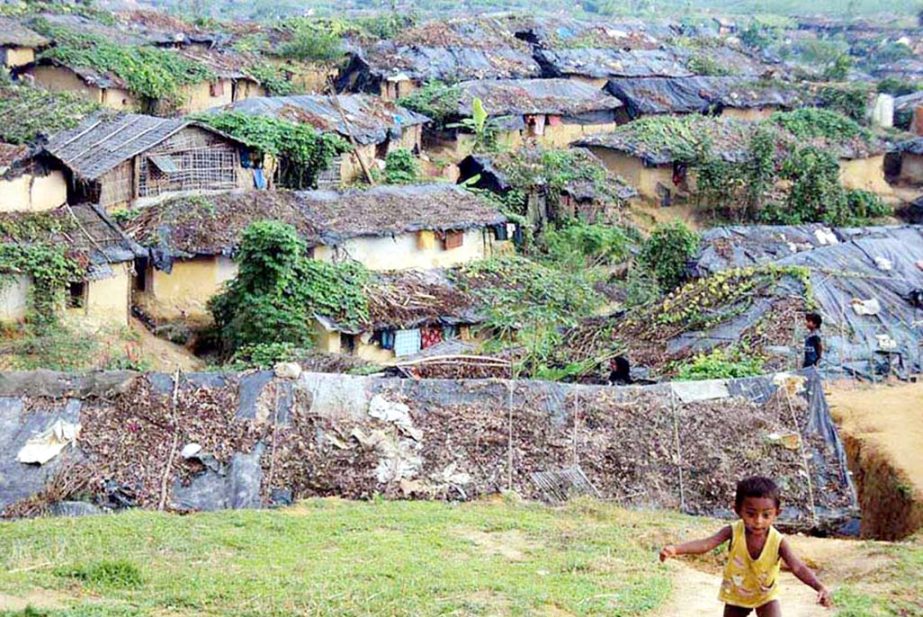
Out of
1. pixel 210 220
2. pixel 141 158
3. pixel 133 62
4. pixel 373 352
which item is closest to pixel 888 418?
pixel 373 352

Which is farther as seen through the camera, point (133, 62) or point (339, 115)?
point (133, 62)

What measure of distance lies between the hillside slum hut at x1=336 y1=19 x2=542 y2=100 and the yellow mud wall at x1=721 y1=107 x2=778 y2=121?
7282 millimetres

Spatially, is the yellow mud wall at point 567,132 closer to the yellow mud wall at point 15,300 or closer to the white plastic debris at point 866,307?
the white plastic debris at point 866,307

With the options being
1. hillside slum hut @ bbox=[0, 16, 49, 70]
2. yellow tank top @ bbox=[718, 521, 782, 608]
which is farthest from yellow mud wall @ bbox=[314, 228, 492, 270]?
yellow tank top @ bbox=[718, 521, 782, 608]

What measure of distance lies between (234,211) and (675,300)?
928cm

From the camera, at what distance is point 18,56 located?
36094 millimetres

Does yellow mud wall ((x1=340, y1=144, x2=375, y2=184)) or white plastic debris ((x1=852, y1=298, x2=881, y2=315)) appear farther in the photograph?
yellow mud wall ((x1=340, y1=144, x2=375, y2=184))

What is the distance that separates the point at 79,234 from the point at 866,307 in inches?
508

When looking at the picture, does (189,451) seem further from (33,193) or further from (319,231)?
(33,193)

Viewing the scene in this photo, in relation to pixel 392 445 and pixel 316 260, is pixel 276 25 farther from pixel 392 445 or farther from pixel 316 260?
pixel 392 445

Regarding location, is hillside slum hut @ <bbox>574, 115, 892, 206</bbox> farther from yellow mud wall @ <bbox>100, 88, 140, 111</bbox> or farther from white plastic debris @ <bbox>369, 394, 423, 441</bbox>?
white plastic debris @ <bbox>369, 394, 423, 441</bbox>

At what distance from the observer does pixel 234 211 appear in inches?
934

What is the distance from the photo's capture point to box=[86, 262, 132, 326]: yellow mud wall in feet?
66.8

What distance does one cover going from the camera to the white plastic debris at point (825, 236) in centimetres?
2705
